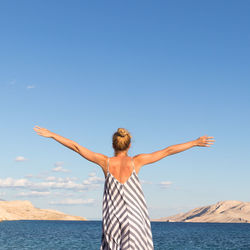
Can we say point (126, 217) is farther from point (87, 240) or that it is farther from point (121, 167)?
point (87, 240)

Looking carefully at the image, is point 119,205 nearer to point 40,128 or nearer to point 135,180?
point 135,180

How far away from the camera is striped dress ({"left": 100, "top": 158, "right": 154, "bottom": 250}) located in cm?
572

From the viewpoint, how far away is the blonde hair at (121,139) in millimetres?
6164

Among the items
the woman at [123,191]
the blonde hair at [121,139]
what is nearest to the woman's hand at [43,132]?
the woman at [123,191]

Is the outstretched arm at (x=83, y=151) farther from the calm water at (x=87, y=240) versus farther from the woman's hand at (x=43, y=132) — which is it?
the calm water at (x=87, y=240)

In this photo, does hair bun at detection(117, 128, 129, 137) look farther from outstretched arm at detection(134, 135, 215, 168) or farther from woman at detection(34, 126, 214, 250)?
outstretched arm at detection(134, 135, 215, 168)

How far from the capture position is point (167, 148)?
621cm

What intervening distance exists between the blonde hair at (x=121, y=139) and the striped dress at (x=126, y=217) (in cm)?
43

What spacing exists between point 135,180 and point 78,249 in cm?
5626

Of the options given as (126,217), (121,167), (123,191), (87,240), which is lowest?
(87,240)

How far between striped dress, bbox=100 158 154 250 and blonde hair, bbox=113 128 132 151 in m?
0.43

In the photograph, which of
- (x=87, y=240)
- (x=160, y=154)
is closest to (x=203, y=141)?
(x=160, y=154)

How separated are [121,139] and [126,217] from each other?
119 cm

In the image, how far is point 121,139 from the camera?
6168 millimetres
